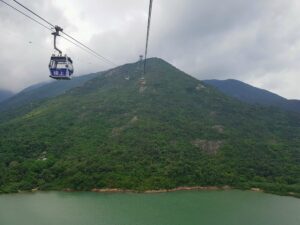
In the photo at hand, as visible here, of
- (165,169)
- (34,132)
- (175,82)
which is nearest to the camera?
(165,169)

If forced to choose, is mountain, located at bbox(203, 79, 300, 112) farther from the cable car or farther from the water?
the cable car

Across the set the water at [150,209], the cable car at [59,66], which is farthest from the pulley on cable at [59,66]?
the water at [150,209]

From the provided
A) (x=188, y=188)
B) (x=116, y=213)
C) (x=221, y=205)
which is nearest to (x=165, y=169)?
(x=188, y=188)

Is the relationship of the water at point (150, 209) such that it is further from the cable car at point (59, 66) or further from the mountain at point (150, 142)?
the cable car at point (59, 66)

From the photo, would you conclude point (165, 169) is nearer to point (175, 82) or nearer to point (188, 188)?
point (188, 188)

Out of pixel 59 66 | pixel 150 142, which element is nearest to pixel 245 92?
pixel 150 142

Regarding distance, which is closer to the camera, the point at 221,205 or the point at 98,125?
the point at 221,205
